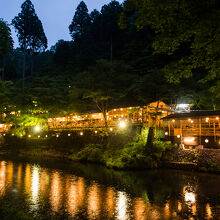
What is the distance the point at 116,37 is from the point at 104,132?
2838cm

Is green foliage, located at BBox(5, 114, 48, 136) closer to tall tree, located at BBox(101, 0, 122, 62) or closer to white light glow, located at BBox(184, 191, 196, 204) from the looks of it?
tall tree, located at BBox(101, 0, 122, 62)

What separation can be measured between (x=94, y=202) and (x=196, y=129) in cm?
1403

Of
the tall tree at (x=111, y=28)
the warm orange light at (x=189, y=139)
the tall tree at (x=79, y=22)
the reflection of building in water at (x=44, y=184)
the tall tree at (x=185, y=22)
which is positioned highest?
the tall tree at (x=79, y=22)

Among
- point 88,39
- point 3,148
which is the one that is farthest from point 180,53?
point 3,148

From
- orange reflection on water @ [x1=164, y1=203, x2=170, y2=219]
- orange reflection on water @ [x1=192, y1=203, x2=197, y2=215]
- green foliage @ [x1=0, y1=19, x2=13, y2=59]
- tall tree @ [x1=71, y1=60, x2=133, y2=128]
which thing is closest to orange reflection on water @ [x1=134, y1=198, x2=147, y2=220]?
orange reflection on water @ [x1=164, y1=203, x2=170, y2=219]

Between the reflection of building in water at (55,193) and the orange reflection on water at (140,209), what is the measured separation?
3.15 meters

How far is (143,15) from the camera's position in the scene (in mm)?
5578

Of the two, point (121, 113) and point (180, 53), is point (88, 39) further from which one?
point (121, 113)

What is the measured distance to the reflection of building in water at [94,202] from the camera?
771 centimetres

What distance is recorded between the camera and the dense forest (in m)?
5.43

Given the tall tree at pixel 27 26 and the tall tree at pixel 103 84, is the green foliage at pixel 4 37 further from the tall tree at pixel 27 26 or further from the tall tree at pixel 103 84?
the tall tree at pixel 27 26

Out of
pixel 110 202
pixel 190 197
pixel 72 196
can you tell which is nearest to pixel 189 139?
pixel 190 197

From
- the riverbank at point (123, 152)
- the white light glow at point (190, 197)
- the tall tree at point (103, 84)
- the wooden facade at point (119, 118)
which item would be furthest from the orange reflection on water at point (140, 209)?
the tall tree at point (103, 84)

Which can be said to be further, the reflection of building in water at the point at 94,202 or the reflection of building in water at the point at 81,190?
the reflection of building in water at the point at 81,190
